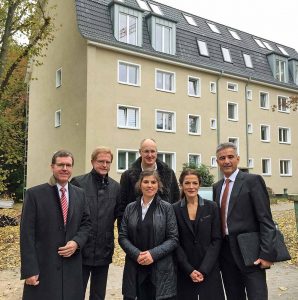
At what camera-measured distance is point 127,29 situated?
22250 mm

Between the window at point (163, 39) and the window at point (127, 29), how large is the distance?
5.55 ft

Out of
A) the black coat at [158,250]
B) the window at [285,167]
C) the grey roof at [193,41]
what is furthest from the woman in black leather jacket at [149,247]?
the window at [285,167]

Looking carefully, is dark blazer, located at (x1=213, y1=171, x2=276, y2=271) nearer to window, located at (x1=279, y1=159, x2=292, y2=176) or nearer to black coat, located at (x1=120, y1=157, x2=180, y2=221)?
black coat, located at (x1=120, y1=157, x2=180, y2=221)

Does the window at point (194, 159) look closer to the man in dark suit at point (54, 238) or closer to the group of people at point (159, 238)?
the group of people at point (159, 238)

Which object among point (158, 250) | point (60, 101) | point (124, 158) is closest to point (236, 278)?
point (158, 250)

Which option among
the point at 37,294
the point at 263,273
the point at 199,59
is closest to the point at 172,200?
the point at 263,273

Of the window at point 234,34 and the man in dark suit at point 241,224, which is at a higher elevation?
the window at point 234,34

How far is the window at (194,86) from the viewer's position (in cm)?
2484

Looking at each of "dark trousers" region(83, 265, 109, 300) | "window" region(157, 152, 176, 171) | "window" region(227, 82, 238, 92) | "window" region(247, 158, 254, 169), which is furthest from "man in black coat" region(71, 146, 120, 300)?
"window" region(247, 158, 254, 169)

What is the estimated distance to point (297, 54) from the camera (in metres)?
37.4

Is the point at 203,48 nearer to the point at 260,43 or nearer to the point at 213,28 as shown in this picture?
the point at 213,28

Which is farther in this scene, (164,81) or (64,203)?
(164,81)

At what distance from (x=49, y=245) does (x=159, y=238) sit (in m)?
1.10

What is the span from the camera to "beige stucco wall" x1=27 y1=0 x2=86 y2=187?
20906 millimetres
